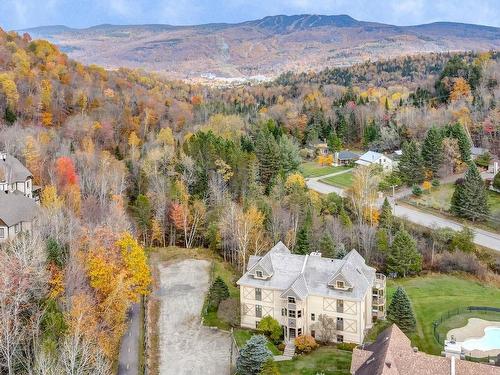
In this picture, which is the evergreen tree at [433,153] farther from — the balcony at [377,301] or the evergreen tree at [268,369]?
the evergreen tree at [268,369]

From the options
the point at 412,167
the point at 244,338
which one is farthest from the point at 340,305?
the point at 412,167

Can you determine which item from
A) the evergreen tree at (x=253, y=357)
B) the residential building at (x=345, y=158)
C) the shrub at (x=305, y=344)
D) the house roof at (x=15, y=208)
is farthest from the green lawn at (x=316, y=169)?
the evergreen tree at (x=253, y=357)

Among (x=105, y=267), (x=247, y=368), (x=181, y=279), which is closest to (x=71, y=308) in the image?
(x=105, y=267)

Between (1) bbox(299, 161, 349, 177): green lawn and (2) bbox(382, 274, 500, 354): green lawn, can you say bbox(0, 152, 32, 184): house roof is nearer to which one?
(2) bbox(382, 274, 500, 354): green lawn

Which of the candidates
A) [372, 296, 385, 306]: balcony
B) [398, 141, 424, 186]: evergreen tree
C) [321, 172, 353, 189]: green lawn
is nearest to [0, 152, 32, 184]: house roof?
[372, 296, 385, 306]: balcony

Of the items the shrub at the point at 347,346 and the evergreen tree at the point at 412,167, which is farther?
the evergreen tree at the point at 412,167

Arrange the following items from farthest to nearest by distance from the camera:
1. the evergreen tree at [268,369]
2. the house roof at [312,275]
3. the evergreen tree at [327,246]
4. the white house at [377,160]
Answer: the white house at [377,160], the evergreen tree at [327,246], the house roof at [312,275], the evergreen tree at [268,369]
